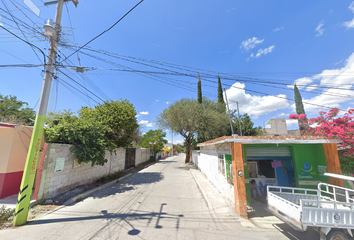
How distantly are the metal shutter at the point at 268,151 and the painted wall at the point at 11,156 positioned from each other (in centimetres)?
996

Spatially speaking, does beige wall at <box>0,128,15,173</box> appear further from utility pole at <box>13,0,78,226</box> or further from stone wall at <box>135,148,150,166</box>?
stone wall at <box>135,148,150,166</box>

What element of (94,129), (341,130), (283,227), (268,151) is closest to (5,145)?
(94,129)

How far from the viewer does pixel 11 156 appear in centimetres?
593

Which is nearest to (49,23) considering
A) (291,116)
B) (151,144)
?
(291,116)

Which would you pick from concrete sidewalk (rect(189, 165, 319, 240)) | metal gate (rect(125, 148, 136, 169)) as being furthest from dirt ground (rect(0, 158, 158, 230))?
metal gate (rect(125, 148, 136, 169))

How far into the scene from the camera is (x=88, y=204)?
234 inches

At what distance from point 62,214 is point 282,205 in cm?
709

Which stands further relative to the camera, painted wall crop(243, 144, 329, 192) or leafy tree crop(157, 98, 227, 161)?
leafy tree crop(157, 98, 227, 161)

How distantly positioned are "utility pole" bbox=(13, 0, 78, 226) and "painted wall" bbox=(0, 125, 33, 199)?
7.70ft

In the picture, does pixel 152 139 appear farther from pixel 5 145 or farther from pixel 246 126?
pixel 5 145

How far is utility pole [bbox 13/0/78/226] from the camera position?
4297 mm

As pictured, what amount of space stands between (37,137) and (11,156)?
8.64ft

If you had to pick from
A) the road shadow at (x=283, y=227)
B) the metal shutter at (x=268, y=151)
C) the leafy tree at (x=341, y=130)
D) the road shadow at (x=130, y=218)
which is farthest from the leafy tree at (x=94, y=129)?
the leafy tree at (x=341, y=130)

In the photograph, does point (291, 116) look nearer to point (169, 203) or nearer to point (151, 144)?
point (169, 203)
